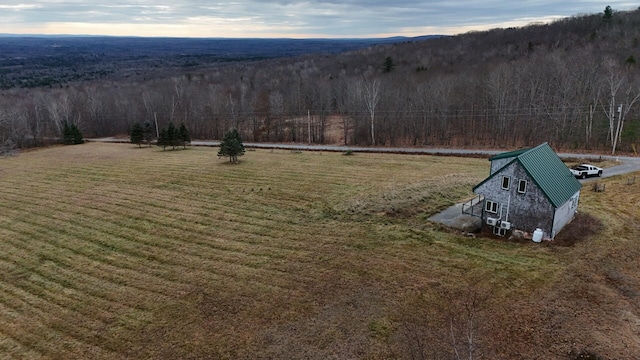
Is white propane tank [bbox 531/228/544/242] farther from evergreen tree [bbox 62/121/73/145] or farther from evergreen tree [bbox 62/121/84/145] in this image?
evergreen tree [bbox 62/121/73/145]

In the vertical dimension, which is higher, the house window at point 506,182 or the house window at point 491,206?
the house window at point 506,182

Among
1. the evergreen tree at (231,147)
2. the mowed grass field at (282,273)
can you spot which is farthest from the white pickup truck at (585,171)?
the evergreen tree at (231,147)

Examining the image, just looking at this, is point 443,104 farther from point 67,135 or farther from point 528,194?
point 67,135

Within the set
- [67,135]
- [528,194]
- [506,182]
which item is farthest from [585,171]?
[67,135]

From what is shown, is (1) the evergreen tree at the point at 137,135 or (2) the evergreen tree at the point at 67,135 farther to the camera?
(2) the evergreen tree at the point at 67,135

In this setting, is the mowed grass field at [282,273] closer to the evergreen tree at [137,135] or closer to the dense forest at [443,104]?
the dense forest at [443,104]

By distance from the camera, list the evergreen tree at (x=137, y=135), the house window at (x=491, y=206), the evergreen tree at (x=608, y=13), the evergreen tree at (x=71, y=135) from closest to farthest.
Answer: the house window at (x=491, y=206)
the evergreen tree at (x=137, y=135)
the evergreen tree at (x=71, y=135)
the evergreen tree at (x=608, y=13)

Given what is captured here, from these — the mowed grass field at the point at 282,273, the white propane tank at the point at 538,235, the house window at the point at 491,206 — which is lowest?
the mowed grass field at the point at 282,273
